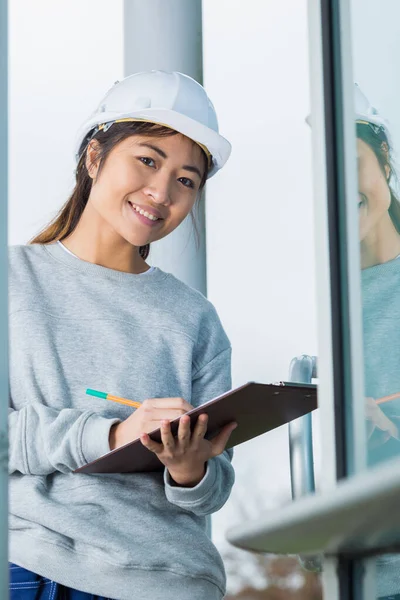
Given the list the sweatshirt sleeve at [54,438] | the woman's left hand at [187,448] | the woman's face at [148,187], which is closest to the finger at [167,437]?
the woman's left hand at [187,448]

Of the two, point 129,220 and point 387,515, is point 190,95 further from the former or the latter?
point 387,515

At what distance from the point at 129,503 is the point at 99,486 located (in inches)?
2.1

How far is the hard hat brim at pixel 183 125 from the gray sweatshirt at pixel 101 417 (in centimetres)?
23

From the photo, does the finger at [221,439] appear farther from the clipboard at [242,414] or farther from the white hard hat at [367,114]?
the white hard hat at [367,114]

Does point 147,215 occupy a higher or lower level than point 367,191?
lower

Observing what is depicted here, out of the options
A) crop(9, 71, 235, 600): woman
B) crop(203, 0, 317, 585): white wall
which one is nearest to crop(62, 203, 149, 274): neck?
crop(9, 71, 235, 600): woman

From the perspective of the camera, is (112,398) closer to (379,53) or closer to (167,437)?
(167,437)

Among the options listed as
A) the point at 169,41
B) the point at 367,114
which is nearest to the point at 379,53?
the point at 367,114

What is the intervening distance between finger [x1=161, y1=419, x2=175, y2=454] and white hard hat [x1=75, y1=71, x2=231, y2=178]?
1.86 ft

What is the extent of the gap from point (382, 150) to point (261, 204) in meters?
7.78

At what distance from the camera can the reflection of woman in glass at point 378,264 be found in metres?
0.86

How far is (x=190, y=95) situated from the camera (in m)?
1.78

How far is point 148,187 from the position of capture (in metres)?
1.73

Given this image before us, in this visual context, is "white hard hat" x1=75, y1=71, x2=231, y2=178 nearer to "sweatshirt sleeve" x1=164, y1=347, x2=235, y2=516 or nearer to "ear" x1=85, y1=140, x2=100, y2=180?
"ear" x1=85, y1=140, x2=100, y2=180
